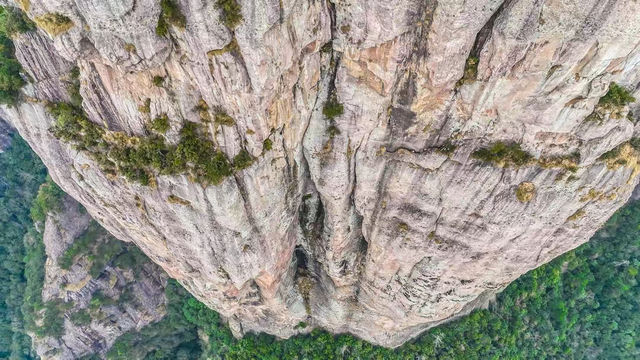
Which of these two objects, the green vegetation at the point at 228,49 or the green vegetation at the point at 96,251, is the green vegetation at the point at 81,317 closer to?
the green vegetation at the point at 96,251

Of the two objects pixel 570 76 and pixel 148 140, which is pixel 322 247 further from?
pixel 570 76

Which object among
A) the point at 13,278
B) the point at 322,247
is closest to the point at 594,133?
the point at 322,247

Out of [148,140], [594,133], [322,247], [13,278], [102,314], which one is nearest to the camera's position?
[594,133]

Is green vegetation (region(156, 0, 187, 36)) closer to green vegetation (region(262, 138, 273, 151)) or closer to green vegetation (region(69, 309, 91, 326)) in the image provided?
green vegetation (region(262, 138, 273, 151))

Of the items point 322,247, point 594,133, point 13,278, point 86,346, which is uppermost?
point 594,133

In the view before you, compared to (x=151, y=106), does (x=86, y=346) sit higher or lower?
lower

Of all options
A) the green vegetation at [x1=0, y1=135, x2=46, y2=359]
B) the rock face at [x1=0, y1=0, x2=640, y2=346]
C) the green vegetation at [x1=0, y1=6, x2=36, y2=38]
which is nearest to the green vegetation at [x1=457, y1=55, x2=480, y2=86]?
the rock face at [x1=0, y1=0, x2=640, y2=346]

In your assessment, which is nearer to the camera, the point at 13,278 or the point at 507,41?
the point at 507,41

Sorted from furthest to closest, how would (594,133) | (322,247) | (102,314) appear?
(102,314)
(322,247)
(594,133)
